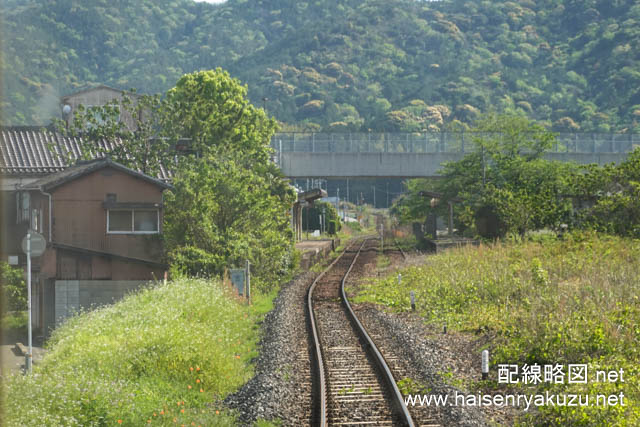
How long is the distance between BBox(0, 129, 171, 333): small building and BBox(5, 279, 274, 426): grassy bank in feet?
25.9

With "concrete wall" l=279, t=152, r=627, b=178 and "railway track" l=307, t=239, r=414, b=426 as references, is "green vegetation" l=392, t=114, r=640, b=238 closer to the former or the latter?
"concrete wall" l=279, t=152, r=627, b=178

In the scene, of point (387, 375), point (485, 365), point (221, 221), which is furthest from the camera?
point (221, 221)

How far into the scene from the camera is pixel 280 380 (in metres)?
12.6

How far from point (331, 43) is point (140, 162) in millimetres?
148132

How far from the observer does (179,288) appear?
67.7ft

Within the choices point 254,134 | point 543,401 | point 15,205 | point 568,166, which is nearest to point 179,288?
point 543,401

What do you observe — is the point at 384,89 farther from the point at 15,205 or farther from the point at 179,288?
the point at 179,288

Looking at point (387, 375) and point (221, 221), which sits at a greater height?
point (221, 221)

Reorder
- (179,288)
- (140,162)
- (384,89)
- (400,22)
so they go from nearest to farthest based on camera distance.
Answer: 1. (179,288)
2. (140,162)
3. (384,89)
4. (400,22)

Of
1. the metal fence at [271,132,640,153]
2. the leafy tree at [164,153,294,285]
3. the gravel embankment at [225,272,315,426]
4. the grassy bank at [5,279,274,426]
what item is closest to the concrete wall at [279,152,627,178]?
the metal fence at [271,132,640,153]

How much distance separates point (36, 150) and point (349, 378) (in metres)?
34.7

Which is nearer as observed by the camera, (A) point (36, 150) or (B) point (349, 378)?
(B) point (349, 378)

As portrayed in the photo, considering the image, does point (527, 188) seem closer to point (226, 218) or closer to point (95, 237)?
point (226, 218)

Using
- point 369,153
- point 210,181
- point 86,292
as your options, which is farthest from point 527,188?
point 86,292
